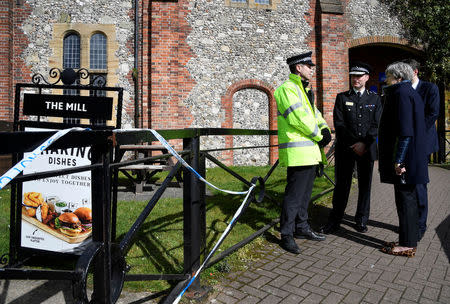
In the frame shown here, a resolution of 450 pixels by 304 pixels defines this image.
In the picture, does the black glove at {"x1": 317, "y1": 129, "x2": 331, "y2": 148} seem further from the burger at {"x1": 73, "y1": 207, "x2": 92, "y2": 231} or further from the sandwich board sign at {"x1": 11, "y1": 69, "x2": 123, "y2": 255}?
the burger at {"x1": 73, "y1": 207, "x2": 92, "y2": 231}

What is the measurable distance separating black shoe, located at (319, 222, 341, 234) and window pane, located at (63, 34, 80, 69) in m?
9.73

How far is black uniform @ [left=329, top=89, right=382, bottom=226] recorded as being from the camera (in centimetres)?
403

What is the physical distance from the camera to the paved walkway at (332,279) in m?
Result: 2.38

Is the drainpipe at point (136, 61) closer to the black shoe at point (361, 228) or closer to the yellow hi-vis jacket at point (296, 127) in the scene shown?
the yellow hi-vis jacket at point (296, 127)

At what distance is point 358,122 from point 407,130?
943 mm

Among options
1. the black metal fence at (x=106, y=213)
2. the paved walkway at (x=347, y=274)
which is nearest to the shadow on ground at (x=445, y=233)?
the paved walkway at (x=347, y=274)

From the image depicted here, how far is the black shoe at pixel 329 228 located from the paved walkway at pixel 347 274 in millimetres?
92

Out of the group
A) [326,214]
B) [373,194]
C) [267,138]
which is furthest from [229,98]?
[326,214]

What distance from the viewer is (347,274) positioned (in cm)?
281

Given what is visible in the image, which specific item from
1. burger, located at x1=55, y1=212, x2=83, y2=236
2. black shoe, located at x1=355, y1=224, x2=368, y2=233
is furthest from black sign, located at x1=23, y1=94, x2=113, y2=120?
black shoe, located at x1=355, y1=224, x2=368, y2=233

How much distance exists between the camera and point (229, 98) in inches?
420

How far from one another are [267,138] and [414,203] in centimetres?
817

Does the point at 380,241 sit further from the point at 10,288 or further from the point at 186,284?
the point at 10,288

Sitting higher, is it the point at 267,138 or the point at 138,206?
the point at 267,138
